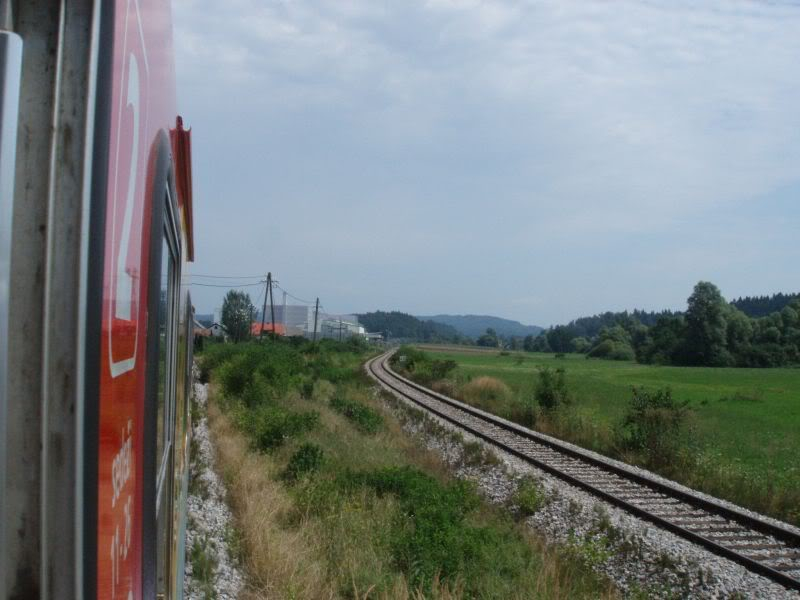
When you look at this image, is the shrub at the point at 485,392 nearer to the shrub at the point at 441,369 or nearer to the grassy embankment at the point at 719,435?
the grassy embankment at the point at 719,435

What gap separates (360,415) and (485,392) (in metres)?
12.4

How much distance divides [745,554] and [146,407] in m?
9.25

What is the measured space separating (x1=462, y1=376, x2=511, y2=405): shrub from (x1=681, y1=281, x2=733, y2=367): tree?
234ft

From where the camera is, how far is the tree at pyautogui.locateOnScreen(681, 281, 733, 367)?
96.6m

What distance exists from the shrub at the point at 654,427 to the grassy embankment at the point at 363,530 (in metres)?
4.88

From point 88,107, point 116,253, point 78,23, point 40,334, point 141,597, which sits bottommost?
point 141,597

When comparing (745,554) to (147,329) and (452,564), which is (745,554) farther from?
(147,329)

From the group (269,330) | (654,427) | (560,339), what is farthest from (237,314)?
(560,339)

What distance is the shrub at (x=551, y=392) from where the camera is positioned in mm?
24484

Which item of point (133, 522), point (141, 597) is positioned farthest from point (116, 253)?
point (141, 597)

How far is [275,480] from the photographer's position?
38.1 feet

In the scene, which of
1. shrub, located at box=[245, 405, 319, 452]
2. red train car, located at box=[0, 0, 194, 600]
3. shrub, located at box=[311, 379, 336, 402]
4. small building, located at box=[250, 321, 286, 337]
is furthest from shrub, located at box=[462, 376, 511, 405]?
small building, located at box=[250, 321, 286, 337]

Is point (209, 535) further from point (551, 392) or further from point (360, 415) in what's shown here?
point (551, 392)

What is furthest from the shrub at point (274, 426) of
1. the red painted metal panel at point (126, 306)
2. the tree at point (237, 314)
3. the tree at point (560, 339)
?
the tree at point (560, 339)
